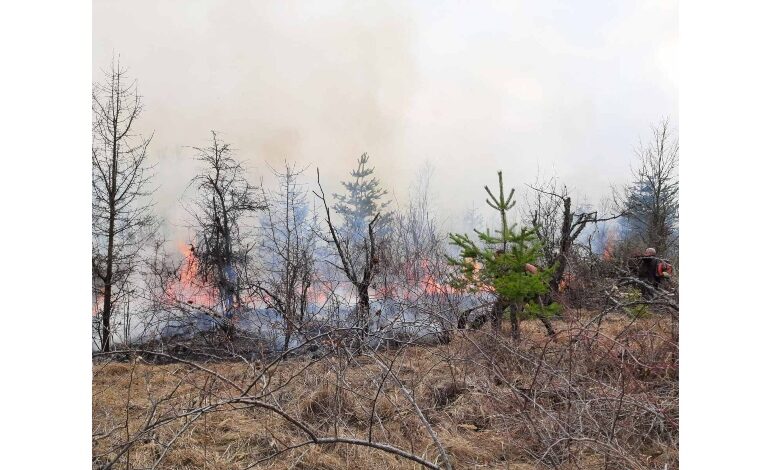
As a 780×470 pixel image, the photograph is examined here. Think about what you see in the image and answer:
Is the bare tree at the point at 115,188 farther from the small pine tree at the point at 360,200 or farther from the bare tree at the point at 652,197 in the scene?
the bare tree at the point at 652,197

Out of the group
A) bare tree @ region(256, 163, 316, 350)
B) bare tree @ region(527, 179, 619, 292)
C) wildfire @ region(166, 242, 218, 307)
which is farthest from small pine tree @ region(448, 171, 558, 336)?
wildfire @ region(166, 242, 218, 307)

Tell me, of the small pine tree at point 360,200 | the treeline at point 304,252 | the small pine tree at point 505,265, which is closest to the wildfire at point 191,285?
the treeline at point 304,252

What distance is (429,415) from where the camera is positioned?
3.16 metres

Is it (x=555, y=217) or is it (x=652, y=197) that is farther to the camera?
(x=652, y=197)

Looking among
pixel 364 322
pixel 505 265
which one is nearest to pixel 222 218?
pixel 364 322

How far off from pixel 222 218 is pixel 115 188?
41.4 inches

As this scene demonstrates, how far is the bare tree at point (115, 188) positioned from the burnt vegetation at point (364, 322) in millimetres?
Result: 17

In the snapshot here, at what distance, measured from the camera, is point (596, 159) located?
22.5 feet

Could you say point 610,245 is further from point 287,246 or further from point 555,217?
point 287,246

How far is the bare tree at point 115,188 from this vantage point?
15.6 feet

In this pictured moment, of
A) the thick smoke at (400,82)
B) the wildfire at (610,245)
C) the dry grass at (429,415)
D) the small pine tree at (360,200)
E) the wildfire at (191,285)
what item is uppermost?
the thick smoke at (400,82)
